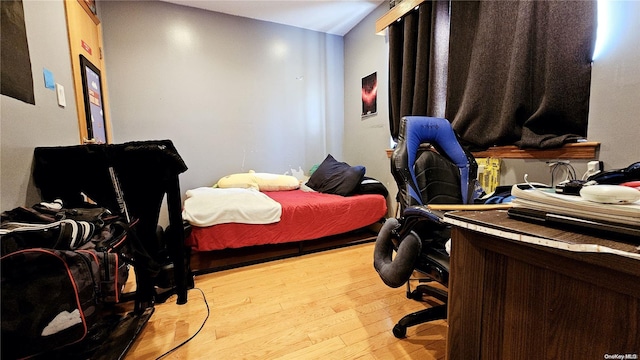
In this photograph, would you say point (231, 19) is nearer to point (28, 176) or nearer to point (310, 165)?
point (310, 165)

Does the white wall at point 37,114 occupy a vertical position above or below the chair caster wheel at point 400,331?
above

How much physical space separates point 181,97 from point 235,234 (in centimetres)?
204

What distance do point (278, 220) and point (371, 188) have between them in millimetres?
1095

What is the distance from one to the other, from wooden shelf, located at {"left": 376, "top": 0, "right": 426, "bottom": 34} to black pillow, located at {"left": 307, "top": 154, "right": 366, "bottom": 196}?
1.50 meters

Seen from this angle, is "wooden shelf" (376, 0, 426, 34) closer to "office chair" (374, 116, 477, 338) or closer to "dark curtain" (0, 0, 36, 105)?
"office chair" (374, 116, 477, 338)

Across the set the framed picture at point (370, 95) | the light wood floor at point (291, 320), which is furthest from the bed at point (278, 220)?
the framed picture at point (370, 95)

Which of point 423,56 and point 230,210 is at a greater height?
point 423,56

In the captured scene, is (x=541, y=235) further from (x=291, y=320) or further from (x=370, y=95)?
(x=370, y=95)

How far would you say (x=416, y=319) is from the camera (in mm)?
1283

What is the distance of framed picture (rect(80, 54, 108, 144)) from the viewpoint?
2.00 m

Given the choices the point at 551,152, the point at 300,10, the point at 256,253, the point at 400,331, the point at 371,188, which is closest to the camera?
the point at 400,331

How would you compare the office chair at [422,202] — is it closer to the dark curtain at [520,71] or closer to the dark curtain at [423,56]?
the dark curtain at [520,71]

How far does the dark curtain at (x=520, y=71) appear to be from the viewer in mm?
1282

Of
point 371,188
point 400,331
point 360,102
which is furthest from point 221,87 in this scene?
point 400,331
